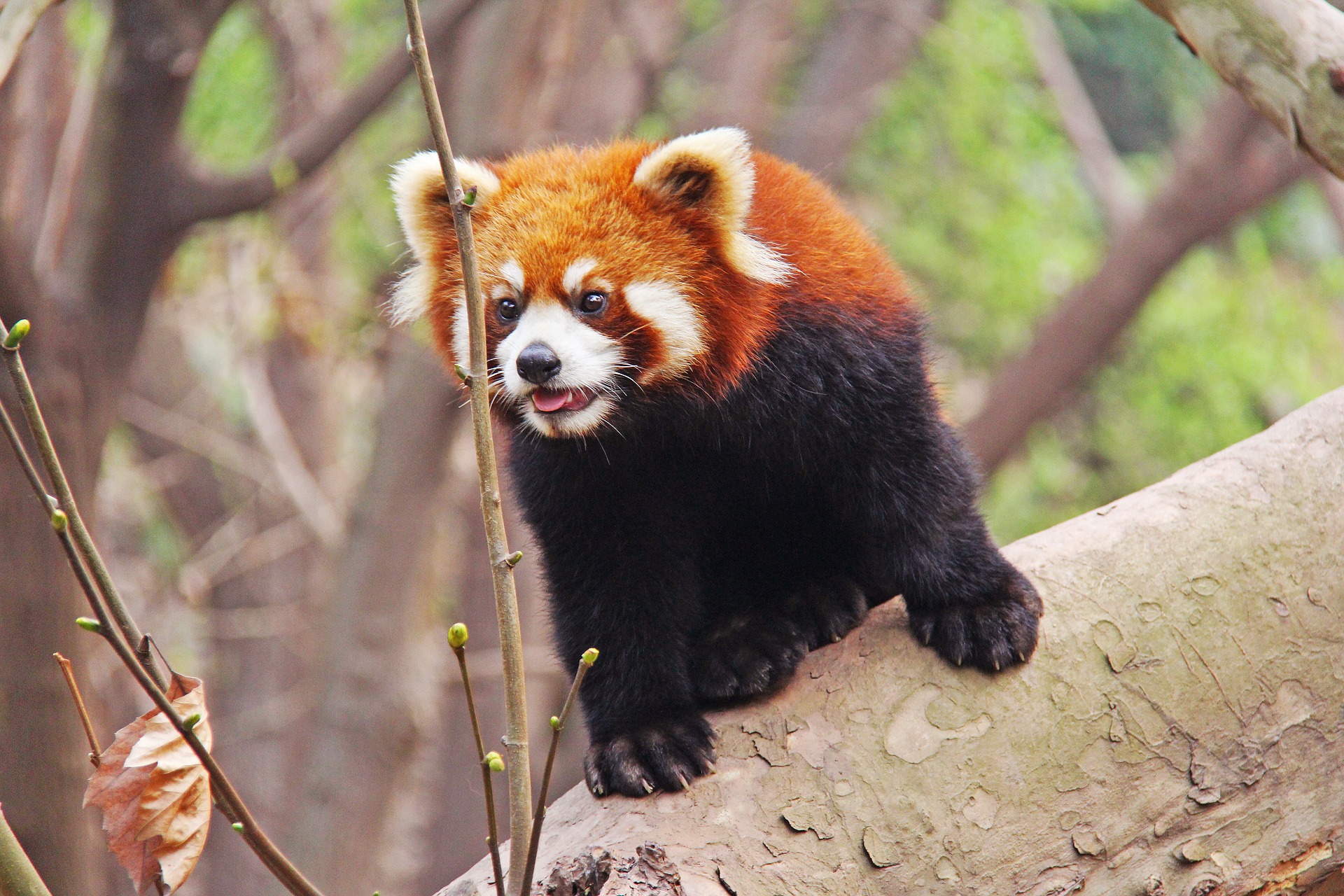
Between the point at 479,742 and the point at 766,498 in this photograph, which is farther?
the point at 766,498

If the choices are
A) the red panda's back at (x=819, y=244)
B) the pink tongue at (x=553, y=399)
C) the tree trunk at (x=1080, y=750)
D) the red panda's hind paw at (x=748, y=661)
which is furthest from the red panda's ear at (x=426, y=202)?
the tree trunk at (x=1080, y=750)

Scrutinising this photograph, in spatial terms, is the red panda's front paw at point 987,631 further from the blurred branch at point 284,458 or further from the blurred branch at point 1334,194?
the blurred branch at point 1334,194

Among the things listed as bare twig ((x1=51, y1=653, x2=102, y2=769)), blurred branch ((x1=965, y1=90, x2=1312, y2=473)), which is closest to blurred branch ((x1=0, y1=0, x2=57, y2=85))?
bare twig ((x1=51, y1=653, x2=102, y2=769))

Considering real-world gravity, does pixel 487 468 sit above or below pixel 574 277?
above

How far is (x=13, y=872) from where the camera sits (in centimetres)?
140

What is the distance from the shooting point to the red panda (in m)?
2.46

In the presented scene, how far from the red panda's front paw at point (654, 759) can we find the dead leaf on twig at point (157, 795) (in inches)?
35.3

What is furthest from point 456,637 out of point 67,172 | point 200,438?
point 200,438

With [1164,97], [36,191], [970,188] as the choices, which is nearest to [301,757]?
[36,191]

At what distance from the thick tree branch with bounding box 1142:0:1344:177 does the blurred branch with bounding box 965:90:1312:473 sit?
4.03 metres

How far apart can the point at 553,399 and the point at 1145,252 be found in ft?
17.3

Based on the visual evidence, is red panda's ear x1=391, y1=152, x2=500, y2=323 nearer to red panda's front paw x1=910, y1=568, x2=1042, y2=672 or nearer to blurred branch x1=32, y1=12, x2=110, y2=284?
red panda's front paw x1=910, y1=568, x2=1042, y2=672

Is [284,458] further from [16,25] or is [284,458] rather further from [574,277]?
[574,277]

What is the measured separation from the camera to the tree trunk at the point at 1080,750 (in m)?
2.22
